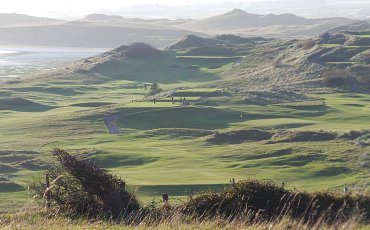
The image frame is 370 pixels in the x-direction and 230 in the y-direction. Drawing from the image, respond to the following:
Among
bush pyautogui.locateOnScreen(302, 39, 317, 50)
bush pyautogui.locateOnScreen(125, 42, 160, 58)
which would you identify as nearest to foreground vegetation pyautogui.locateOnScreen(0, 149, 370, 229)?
bush pyautogui.locateOnScreen(302, 39, 317, 50)

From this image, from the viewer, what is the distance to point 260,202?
52.6 ft

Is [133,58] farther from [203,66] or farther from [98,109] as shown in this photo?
[98,109]

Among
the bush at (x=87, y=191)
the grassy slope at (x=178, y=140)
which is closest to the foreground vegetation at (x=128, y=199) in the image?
the bush at (x=87, y=191)

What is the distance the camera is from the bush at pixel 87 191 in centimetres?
1591

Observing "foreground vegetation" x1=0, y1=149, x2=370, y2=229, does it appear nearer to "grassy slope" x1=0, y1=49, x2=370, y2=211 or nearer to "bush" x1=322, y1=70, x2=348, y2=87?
"grassy slope" x1=0, y1=49, x2=370, y2=211

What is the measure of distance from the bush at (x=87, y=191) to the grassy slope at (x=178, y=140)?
1722 cm

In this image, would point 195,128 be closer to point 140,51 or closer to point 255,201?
point 255,201

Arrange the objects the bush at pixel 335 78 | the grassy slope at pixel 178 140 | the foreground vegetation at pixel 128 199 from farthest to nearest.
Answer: the bush at pixel 335 78 < the grassy slope at pixel 178 140 < the foreground vegetation at pixel 128 199

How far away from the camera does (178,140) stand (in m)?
62.8

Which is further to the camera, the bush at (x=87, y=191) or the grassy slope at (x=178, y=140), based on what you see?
the grassy slope at (x=178, y=140)

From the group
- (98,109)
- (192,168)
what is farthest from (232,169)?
(98,109)

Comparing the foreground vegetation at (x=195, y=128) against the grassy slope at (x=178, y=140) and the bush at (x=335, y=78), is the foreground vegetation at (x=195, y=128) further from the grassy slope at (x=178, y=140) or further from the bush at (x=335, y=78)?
the bush at (x=335, y=78)

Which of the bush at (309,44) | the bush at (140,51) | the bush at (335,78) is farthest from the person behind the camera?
the bush at (140,51)

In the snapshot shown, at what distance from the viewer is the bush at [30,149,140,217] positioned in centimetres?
1591
